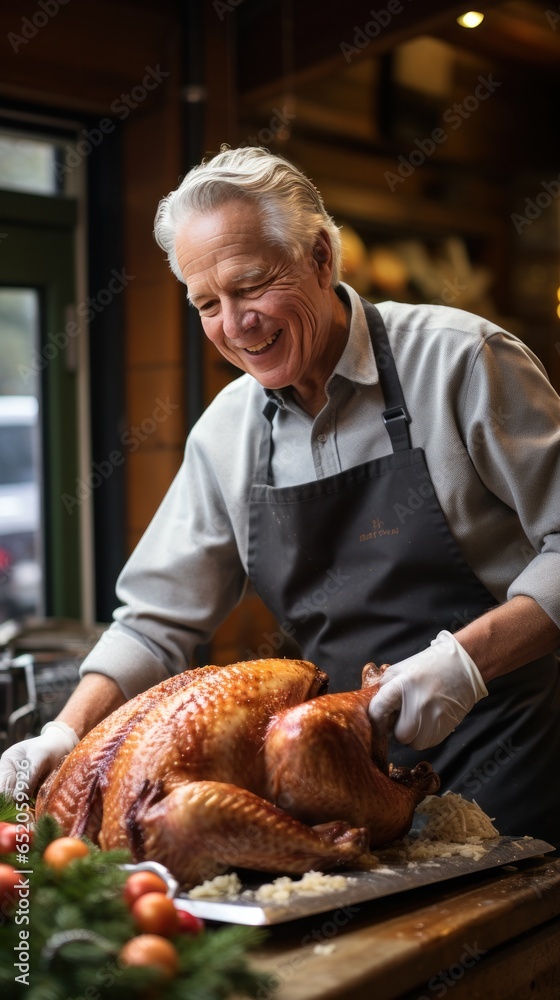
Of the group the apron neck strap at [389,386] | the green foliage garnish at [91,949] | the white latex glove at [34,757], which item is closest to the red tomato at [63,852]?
the green foliage garnish at [91,949]

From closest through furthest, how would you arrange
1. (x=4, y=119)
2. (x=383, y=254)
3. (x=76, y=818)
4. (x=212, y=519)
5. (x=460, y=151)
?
(x=76, y=818), (x=212, y=519), (x=4, y=119), (x=383, y=254), (x=460, y=151)

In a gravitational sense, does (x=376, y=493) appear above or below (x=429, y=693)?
above

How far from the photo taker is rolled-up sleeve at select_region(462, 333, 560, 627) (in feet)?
5.33

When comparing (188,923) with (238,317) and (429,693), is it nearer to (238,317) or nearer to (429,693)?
(429,693)

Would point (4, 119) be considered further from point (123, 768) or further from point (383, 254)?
point (123, 768)

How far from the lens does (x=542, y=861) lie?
1.43 meters

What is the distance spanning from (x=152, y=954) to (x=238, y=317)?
0.96 m

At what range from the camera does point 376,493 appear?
172cm

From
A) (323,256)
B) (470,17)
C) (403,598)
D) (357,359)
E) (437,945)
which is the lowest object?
(437,945)

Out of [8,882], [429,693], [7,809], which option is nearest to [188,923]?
[8,882]

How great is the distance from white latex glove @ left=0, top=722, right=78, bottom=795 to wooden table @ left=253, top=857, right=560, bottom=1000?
1.67 ft

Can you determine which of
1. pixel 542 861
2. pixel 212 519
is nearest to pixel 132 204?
pixel 212 519

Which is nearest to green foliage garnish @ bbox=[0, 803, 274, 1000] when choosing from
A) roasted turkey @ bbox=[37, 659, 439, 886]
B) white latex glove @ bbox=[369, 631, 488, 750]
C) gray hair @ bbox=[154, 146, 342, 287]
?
roasted turkey @ bbox=[37, 659, 439, 886]

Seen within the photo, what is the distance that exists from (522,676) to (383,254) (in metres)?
2.98
